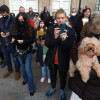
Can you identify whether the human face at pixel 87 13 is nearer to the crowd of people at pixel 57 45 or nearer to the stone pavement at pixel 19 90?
the crowd of people at pixel 57 45

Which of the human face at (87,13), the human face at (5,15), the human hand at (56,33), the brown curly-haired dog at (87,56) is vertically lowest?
the brown curly-haired dog at (87,56)

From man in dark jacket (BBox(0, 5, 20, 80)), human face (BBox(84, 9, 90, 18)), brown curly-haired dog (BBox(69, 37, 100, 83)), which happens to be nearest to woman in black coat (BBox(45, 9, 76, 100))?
brown curly-haired dog (BBox(69, 37, 100, 83))

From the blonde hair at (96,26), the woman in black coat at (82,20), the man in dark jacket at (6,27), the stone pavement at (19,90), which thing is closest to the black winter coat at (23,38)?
the man in dark jacket at (6,27)

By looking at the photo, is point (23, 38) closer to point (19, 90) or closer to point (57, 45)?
point (57, 45)

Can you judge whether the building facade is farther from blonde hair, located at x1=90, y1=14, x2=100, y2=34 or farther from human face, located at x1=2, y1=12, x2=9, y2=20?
blonde hair, located at x1=90, y1=14, x2=100, y2=34

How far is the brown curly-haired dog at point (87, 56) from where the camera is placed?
1660 mm

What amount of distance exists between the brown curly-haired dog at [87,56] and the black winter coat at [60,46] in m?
0.37

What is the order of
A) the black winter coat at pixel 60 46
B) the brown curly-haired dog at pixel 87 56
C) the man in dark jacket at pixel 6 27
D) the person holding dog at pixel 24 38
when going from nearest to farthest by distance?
the brown curly-haired dog at pixel 87 56
the black winter coat at pixel 60 46
the person holding dog at pixel 24 38
the man in dark jacket at pixel 6 27

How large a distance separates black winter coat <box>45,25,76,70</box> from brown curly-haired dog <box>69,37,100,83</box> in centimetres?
37

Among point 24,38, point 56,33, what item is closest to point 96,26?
point 56,33

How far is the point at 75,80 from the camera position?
6.48 ft

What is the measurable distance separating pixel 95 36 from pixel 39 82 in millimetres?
2122

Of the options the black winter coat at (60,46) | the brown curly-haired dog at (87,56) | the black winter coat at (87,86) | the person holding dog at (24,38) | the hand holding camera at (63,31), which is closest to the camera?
the brown curly-haired dog at (87,56)

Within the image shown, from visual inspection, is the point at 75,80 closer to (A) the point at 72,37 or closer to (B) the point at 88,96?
(B) the point at 88,96
